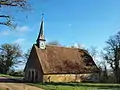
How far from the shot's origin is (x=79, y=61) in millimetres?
55938

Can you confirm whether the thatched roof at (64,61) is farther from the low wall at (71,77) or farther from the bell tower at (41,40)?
the bell tower at (41,40)

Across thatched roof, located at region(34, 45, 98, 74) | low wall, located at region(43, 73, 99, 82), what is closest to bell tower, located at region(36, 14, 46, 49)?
thatched roof, located at region(34, 45, 98, 74)

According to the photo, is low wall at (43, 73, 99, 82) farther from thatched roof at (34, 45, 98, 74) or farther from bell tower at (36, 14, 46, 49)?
bell tower at (36, 14, 46, 49)

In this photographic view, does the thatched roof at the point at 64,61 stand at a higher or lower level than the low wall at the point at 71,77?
higher

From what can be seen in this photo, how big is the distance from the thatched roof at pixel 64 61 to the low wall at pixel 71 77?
2.60ft

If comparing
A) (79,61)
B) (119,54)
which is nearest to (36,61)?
(79,61)

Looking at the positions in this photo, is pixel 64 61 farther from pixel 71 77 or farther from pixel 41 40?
pixel 41 40

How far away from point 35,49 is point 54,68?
559 cm

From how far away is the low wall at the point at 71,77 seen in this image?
1958 inches

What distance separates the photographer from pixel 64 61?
53469 millimetres

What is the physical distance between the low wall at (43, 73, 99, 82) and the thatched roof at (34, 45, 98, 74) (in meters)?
0.79

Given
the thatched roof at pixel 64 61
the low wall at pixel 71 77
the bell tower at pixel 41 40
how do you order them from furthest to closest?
the bell tower at pixel 41 40 → the thatched roof at pixel 64 61 → the low wall at pixel 71 77

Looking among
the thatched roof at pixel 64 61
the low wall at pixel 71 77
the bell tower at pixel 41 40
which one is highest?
the bell tower at pixel 41 40

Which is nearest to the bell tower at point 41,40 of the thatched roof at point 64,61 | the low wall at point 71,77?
the thatched roof at point 64,61
